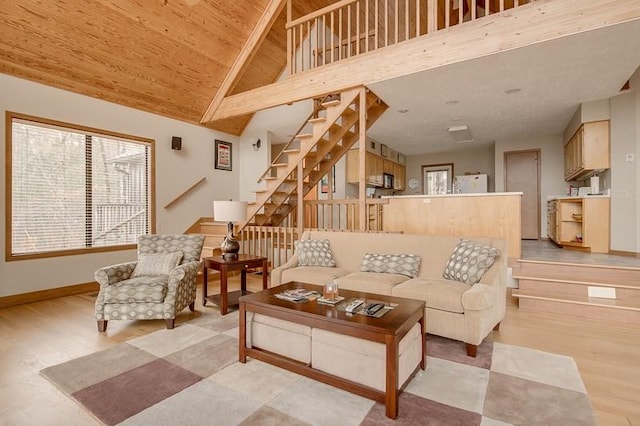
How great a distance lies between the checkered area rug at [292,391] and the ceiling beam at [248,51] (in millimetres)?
4671

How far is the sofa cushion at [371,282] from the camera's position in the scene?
294cm

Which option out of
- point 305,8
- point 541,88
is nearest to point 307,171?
point 305,8

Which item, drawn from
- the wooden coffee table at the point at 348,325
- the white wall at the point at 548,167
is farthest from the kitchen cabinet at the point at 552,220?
the wooden coffee table at the point at 348,325

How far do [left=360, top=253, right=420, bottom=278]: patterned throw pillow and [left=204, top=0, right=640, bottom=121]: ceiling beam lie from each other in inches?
83.7

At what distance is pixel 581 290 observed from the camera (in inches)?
140

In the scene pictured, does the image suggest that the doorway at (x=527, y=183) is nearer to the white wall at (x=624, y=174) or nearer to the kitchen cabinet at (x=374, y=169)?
the white wall at (x=624, y=174)

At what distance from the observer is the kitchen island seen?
4.34 metres

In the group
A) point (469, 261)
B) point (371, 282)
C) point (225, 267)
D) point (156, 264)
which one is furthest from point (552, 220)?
point (156, 264)

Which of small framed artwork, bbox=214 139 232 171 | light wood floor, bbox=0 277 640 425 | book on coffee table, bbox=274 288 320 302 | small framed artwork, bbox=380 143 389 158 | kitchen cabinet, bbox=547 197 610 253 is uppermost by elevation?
small framed artwork, bbox=380 143 389 158

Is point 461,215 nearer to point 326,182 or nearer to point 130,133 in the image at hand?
point 326,182

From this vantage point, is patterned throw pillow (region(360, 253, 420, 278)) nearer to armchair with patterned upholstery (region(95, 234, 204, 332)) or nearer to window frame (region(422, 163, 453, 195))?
armchair with patterned upholstery (region(95, 234, 204, 332))

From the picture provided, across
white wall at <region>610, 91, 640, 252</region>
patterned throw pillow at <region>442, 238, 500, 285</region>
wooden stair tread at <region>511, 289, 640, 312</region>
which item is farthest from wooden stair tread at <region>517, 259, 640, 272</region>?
patterned throw pillow at <region>442, 238, 500, 285</region>

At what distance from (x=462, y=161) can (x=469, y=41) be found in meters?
5.68

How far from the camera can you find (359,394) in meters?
1.91
